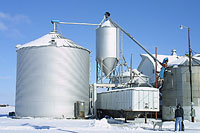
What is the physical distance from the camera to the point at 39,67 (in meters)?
38.2

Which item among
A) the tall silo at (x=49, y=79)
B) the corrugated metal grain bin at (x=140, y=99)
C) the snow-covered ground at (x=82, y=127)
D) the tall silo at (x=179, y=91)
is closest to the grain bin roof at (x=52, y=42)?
the tall silo at (x=49, y=79)

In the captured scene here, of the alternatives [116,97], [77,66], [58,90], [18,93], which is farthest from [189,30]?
[18,93]

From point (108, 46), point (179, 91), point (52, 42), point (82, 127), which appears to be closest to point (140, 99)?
point (82, 127)

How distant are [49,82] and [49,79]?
1.32 ft

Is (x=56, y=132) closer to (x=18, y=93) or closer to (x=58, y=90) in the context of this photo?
(x=58, y=90)

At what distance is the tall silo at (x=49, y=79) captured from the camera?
3741cm

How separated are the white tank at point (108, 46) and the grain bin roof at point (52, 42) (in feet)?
15.1

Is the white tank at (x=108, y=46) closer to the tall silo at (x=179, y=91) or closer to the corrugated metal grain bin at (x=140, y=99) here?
the tall silo at (x=179, y=91)

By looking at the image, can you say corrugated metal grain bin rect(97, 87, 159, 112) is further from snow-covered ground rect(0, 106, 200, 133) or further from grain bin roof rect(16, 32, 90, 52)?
grain bin roof rect(16, 32, 90, 52)

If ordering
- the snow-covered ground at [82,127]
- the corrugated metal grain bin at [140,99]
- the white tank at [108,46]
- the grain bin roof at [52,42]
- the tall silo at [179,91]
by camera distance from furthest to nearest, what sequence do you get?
1. the white tank at [108,46]
2. the grain bin roof at [52,42]
3. the tall silo at [179,91]
4. the corrugated metal grain bin at [140,99]
5. the snow-covered ground at [82,127]

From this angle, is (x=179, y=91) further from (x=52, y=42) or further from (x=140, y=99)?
(x=52, y=42)

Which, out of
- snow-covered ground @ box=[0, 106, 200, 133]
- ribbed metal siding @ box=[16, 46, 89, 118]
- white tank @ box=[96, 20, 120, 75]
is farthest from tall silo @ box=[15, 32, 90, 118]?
snow-covered ground @ box=[0, 106, 200, 133]

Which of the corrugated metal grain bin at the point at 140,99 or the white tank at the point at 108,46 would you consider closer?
the corrugated metal grain bin at the point at 140,99

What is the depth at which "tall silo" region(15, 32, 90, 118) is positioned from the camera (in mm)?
37406
